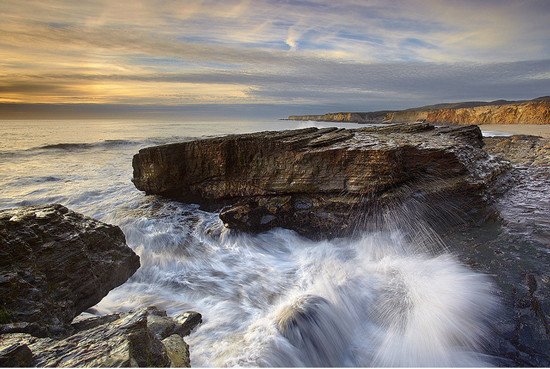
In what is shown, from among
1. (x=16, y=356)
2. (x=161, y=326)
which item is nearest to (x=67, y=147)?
(x=161, y=326)

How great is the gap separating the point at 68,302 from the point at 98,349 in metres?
2.43

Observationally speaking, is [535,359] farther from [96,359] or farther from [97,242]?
[97,242]

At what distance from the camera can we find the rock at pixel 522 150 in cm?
1279

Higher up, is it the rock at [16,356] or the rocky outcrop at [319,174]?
the rocky outcrop at [319,174]

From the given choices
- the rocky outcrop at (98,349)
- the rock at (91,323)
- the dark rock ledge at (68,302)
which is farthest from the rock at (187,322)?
the rocky outcrop at (98,349)

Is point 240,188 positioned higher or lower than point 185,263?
higher

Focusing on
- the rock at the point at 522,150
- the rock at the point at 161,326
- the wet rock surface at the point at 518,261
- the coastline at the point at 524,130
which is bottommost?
the rock at the point at 161,326

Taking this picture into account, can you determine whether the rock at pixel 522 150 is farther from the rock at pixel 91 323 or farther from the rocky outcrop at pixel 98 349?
the rock at pixel 91 323

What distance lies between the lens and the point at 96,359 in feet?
9.15

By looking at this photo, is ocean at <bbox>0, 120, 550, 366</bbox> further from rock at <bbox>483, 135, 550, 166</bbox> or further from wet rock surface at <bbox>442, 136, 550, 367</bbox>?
rock at <bbox>483, 135, 550, 166</bbox>

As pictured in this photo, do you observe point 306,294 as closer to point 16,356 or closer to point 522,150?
point 16,356

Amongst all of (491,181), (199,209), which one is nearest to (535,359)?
(491,181)

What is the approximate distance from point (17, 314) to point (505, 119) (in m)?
74.2

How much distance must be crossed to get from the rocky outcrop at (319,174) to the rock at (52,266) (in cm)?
376
